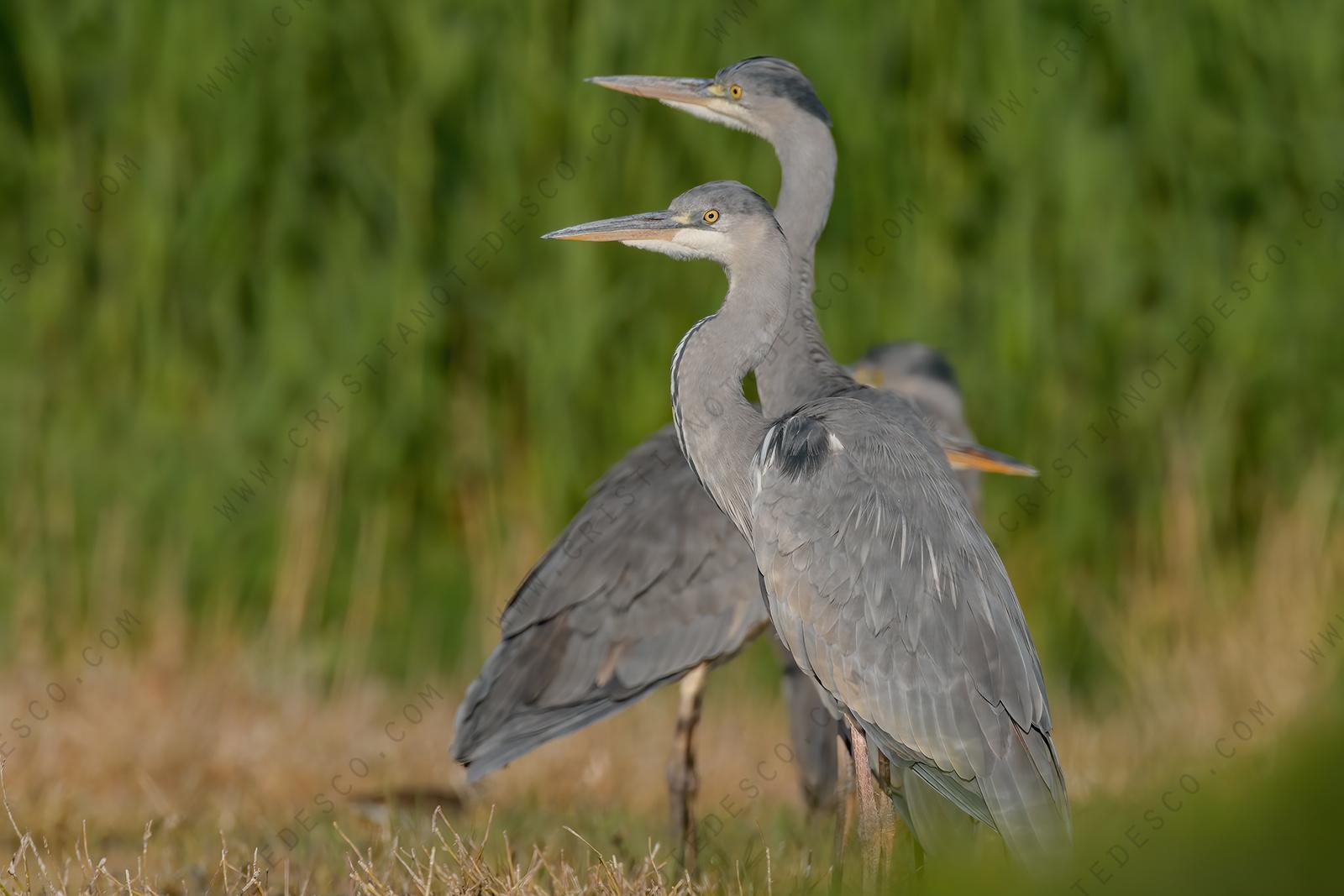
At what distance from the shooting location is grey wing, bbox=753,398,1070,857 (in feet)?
13.6

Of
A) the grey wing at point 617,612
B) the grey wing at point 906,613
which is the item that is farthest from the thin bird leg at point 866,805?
the grey wing at point 617,612

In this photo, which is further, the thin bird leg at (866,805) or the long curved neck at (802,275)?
the long curved neck at (802,275)

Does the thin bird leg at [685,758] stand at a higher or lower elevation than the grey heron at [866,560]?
lower

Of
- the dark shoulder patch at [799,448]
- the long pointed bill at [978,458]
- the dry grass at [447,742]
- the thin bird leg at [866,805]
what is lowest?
the dry grass at [447,742]

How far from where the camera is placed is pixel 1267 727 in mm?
6516

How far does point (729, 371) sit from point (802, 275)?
122 cm

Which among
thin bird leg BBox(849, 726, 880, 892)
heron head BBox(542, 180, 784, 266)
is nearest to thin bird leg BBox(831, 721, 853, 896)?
thin bird leg BBox(849, 726, 880, 892)

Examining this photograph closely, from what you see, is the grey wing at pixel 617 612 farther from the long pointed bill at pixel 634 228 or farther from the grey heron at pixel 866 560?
the long pointed bill at pixel 634 228

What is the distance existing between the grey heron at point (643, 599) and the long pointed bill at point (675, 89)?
0.24 meters

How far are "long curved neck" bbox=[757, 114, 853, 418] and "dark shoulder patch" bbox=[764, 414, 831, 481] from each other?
480 mm

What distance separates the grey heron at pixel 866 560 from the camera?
4.16 m

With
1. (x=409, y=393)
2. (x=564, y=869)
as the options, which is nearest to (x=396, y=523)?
(x=409, y=393)

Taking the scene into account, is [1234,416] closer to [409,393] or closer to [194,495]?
[409,393]

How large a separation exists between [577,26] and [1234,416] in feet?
12.0
